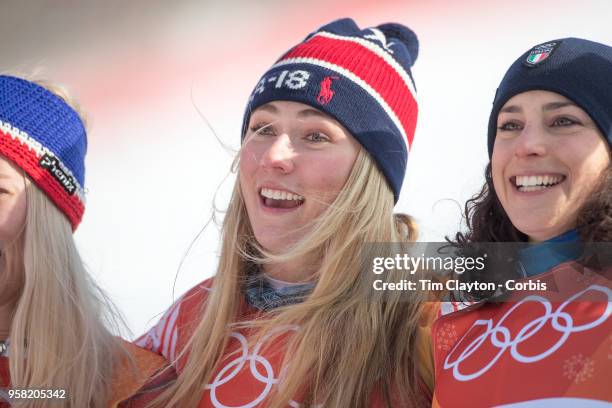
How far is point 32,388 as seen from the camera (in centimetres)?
180

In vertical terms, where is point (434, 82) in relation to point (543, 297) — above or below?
above

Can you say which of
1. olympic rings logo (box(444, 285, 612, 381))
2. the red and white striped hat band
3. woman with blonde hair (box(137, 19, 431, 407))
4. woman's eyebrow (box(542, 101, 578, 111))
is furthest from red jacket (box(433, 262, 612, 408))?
the red and white striped hat band

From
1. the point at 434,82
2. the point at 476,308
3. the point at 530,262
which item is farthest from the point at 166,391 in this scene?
the point at 434,82

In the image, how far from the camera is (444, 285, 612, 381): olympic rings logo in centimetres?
132

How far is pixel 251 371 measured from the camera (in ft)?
5.85

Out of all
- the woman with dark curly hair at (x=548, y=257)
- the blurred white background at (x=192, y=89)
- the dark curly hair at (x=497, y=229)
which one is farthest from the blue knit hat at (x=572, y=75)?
the blurred white background at (x=192, y=89)

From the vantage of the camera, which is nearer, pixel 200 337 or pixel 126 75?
pixel 200 337

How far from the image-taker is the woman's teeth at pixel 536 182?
1.46 m

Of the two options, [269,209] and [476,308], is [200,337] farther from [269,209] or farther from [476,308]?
[476,308]

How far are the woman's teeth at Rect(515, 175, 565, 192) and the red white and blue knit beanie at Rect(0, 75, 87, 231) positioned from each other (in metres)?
1.22

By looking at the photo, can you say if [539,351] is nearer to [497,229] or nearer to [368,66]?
[497,229]

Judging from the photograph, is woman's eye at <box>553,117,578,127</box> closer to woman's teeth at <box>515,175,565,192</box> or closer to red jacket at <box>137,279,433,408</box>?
woman's teeth at <box>515,175,565,192</box>

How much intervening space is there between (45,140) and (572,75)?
53.2 inches

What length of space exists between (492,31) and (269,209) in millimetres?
1690
